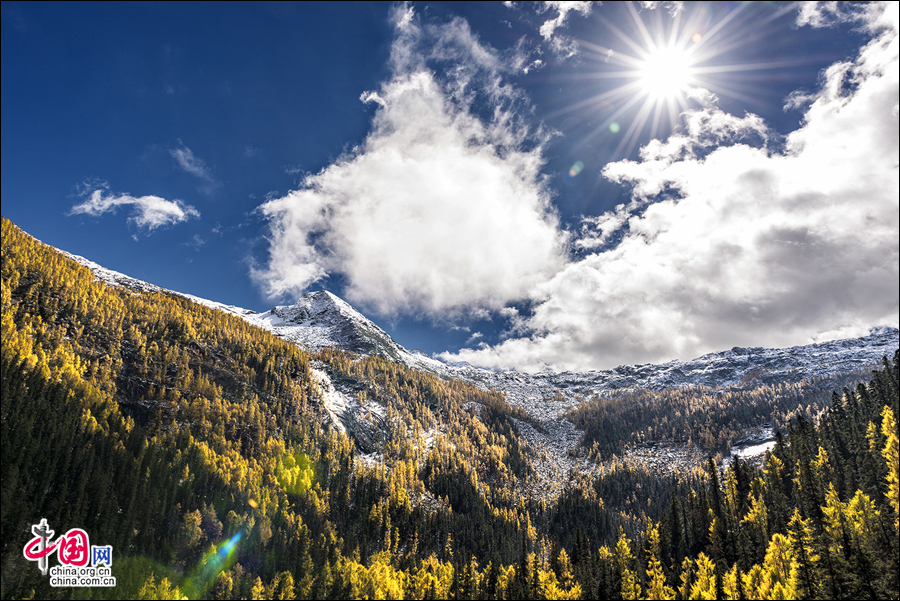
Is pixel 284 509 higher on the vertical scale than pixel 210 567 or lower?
higher

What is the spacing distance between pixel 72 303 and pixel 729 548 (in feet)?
873

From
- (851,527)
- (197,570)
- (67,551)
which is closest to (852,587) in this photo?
(851,527)

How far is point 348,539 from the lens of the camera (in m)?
164

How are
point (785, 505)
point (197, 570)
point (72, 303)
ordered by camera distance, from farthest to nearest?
point (72, 303)
point (197, 570)
point (785, 505)

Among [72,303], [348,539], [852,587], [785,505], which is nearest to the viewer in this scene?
[852,587]

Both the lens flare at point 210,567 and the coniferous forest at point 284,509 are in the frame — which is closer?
the coniferous forest at point 284,509

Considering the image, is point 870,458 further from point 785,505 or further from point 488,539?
point 488,539

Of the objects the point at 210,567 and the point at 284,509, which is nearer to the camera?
the point at 210,567

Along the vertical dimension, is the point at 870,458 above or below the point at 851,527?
above

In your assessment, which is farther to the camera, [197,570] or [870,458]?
[197,570]

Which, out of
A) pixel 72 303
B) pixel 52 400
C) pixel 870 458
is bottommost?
pixel 870 458

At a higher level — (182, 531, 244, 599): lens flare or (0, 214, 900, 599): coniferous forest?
(0, 214, 900, 599): coniferous forest

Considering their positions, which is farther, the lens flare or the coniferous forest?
the lens flare

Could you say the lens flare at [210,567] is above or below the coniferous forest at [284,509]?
below
